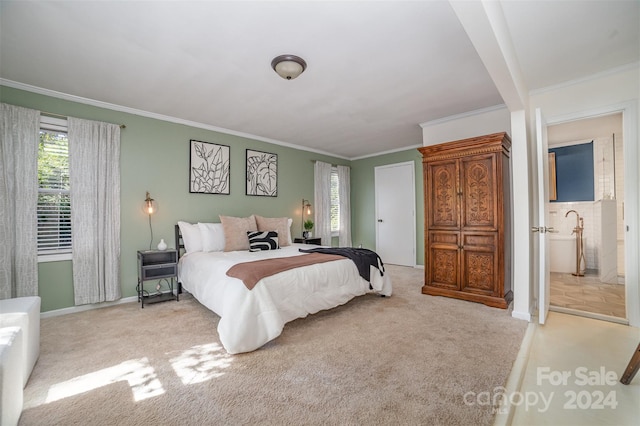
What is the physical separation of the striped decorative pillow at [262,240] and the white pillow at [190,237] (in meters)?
0.67

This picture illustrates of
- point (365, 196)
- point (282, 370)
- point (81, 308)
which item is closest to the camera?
point (282, 370)

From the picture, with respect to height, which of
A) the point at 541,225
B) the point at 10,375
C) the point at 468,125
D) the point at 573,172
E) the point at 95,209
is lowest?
the point at 10,375

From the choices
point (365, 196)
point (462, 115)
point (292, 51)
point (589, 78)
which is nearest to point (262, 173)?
point (365, 196)

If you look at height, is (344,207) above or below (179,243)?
above

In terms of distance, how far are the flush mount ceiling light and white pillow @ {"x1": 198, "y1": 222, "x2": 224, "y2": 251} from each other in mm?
2371

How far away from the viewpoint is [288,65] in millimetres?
2469

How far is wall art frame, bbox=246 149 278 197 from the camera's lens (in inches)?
191

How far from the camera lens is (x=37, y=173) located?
119 inches

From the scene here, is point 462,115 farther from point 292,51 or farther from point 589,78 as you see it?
point 292,51

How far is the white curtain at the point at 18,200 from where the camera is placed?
2.81 metres

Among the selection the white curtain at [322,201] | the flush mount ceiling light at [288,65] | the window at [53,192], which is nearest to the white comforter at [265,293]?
the window at [53,192]

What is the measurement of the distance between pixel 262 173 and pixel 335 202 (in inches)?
79.2

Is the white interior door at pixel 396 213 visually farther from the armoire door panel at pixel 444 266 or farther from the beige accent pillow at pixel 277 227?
the beige accent pillow at pixel 277 227

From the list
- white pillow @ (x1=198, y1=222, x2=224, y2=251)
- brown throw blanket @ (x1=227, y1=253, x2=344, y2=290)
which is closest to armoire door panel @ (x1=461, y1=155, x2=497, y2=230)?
brown throw blanket @ (x1=227, y1=253, x2=344, y2=290)
